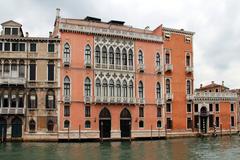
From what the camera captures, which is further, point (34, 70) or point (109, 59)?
point (109, 59)

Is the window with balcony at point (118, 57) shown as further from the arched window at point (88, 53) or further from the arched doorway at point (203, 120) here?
the arched doorway at point (203, 120)

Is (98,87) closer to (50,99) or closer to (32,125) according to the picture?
(50,99)

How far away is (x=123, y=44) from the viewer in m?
37.2

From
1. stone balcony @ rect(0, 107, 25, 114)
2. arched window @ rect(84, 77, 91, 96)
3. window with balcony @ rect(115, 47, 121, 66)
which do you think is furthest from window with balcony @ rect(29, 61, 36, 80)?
window with balcony @ rect(115, 47, 121, 66)

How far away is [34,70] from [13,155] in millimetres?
12949

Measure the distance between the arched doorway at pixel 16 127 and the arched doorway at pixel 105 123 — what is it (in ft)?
23.4

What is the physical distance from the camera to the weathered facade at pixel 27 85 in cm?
3250

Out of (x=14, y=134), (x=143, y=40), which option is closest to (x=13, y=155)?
(x=14, y=134)

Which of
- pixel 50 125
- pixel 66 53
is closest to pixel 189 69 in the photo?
pixel 66 53

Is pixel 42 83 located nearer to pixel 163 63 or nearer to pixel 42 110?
pixel 42 110

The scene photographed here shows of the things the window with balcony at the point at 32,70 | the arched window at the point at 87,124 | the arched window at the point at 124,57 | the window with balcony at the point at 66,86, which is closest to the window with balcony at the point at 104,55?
the arched window at the point at 124,57

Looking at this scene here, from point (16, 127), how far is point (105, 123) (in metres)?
7.98

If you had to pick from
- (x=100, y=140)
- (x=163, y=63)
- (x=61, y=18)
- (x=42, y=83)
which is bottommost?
(x=100, y=140)

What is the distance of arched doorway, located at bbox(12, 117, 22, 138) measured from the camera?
32469 millimetres
